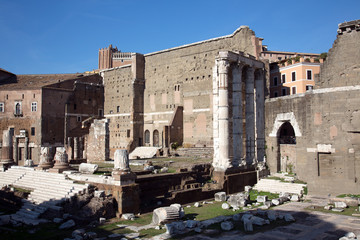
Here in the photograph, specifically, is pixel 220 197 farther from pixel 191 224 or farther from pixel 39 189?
pixel 39 189

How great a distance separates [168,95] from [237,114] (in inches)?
631

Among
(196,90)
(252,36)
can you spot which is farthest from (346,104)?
(196,90)

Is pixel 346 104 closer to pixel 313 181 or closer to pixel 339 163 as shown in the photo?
pixel 339 163

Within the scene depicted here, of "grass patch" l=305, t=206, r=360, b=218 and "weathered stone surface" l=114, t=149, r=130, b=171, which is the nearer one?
"grass patch" l=305, t=206, r=360, b=218

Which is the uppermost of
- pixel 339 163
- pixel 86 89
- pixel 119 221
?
pixel 86 89

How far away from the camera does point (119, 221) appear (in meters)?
12.6

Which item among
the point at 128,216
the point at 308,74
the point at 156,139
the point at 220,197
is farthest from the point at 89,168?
the point at 156,139

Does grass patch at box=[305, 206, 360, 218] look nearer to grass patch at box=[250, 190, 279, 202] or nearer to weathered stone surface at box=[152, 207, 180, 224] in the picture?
grass patch at box=[250, 190, 279, 202]

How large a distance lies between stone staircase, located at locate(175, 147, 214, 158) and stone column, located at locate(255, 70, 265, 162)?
6.37 metres

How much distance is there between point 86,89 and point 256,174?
26135 millimetres

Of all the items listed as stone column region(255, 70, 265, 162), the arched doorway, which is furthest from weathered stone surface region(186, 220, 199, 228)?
the arched doorway

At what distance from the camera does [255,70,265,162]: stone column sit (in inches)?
860

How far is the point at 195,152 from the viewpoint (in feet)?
97.6

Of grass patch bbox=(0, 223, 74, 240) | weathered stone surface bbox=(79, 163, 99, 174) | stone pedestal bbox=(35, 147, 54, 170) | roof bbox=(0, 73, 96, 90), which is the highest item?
roof bbox=(0, 73, 96, 90)
